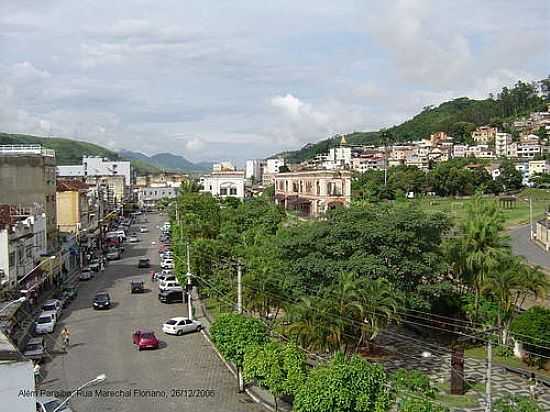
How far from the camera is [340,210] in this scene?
29.2 metres

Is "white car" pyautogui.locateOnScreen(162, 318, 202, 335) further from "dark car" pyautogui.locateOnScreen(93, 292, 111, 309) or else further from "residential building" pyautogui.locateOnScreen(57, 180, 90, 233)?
"residential building" pyautogui.locateOnScreen(57, 180, 90, 233)

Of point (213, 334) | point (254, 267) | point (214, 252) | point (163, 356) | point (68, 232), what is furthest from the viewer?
point (68, 232)

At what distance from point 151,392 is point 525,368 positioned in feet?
46.2

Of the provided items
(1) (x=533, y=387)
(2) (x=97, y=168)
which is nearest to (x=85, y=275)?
(1) (x=533, y=387)

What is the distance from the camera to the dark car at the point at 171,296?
39031 mm

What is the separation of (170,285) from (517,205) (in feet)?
220

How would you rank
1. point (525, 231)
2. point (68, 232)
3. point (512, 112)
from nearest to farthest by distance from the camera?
point (68, 232) → point (525, 231) → point (512, 112)

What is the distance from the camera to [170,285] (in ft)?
132

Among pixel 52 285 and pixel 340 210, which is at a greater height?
pixel 340 210

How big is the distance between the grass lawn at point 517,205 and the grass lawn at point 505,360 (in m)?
39.1

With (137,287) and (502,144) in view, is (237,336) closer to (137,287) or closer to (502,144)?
(137,287)

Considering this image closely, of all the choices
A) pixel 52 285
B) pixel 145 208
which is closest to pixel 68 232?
pixel 52 285

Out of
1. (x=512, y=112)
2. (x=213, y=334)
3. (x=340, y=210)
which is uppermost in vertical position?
(x=512, y=112)

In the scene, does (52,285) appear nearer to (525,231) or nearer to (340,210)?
(340,210)
